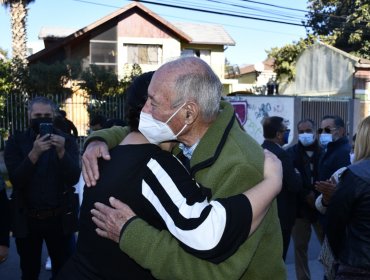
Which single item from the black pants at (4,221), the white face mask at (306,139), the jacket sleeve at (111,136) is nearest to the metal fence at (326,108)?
the white face mask at (306,139)

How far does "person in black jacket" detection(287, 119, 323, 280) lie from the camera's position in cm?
492

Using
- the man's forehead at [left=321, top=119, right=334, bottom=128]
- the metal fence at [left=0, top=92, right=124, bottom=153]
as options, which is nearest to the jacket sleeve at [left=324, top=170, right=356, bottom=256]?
the man's forehead at [left=321, top=119, right=334, bottom=128]

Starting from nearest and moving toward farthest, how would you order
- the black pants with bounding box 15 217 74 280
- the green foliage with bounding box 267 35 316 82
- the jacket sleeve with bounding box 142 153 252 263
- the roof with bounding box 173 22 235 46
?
the jacket sleeve with bounding box 142 153 252 263 < the black pants with bounding box 15 217 74 280 < the green foliage with bounding box 267 35 316 82 < the roof with bounding box 173 22 235 46

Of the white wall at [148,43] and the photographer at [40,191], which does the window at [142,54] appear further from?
the photographer at [40,191]

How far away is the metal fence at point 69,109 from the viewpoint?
12398mm

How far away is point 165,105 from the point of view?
1616 millimetres

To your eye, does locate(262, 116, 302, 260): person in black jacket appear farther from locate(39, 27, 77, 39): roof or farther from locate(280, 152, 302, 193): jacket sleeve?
locate(39, 27, 77, 39): roof

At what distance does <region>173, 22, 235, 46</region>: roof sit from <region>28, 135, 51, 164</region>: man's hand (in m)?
23.3

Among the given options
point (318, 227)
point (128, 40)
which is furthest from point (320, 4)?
point (318, 227)

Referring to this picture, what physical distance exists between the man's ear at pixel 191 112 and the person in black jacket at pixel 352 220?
1.39 m

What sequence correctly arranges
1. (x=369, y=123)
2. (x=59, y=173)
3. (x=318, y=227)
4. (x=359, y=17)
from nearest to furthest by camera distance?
(x=369, y=123) → (x=59, y=173) → (x=318, y=227) → (x=359, y=17)

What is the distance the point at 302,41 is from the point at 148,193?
2501 centimetres

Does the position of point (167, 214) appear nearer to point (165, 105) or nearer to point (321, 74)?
point (165, 105)

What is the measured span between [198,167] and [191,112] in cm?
19
